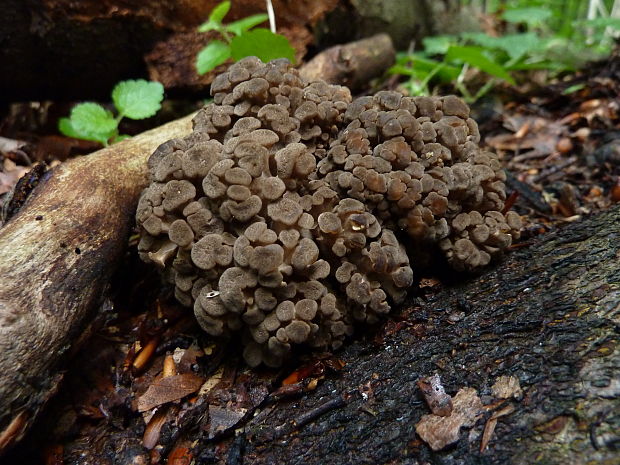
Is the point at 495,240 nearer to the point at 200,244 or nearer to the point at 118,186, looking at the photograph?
the point at 200,244

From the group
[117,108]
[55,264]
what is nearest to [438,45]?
[117,108]

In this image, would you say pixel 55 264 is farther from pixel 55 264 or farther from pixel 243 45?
pixel 243 45

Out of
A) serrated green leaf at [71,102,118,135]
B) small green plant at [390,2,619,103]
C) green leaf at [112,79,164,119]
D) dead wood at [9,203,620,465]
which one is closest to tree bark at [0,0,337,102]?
green leaf at [112,79,164,119]

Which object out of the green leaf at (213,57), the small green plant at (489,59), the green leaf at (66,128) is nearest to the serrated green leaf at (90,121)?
the green leaf at (66,128)

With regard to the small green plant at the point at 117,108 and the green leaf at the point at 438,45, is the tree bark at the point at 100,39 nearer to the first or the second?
the small green plant at the point at 117,108

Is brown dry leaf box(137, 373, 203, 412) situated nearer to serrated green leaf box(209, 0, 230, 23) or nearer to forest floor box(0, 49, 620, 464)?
forest floor box(0, 49, 620, 464)

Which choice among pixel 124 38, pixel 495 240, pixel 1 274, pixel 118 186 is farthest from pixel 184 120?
pixel 495 240
